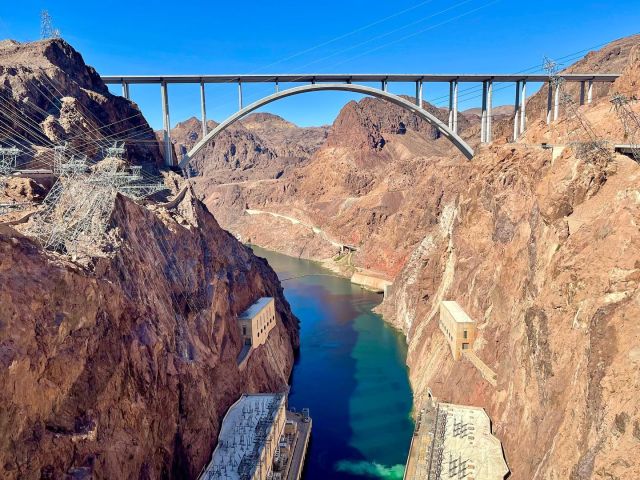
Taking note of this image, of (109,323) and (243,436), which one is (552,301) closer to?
(243,436)

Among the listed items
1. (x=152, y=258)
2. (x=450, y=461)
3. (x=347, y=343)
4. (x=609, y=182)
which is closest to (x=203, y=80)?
(x=152, y=258)

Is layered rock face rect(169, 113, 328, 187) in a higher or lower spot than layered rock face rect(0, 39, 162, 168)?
higher

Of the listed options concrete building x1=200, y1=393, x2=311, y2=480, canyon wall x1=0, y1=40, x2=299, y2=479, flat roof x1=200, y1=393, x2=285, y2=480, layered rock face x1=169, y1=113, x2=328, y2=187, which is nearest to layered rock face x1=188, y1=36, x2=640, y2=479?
concrete building x1=200, y1=393, x2=311, y2=480

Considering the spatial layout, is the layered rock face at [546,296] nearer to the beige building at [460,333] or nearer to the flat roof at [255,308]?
the beige building at [460,333]

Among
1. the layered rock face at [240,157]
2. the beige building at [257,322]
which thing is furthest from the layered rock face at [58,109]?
the layered rock face at [240,157]

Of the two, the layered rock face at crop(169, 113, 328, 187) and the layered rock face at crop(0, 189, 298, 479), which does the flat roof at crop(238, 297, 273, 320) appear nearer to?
the layered rock face at crop(0, 189, 298, 479)

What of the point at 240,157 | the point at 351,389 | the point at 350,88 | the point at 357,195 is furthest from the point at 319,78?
the point at 240,157
